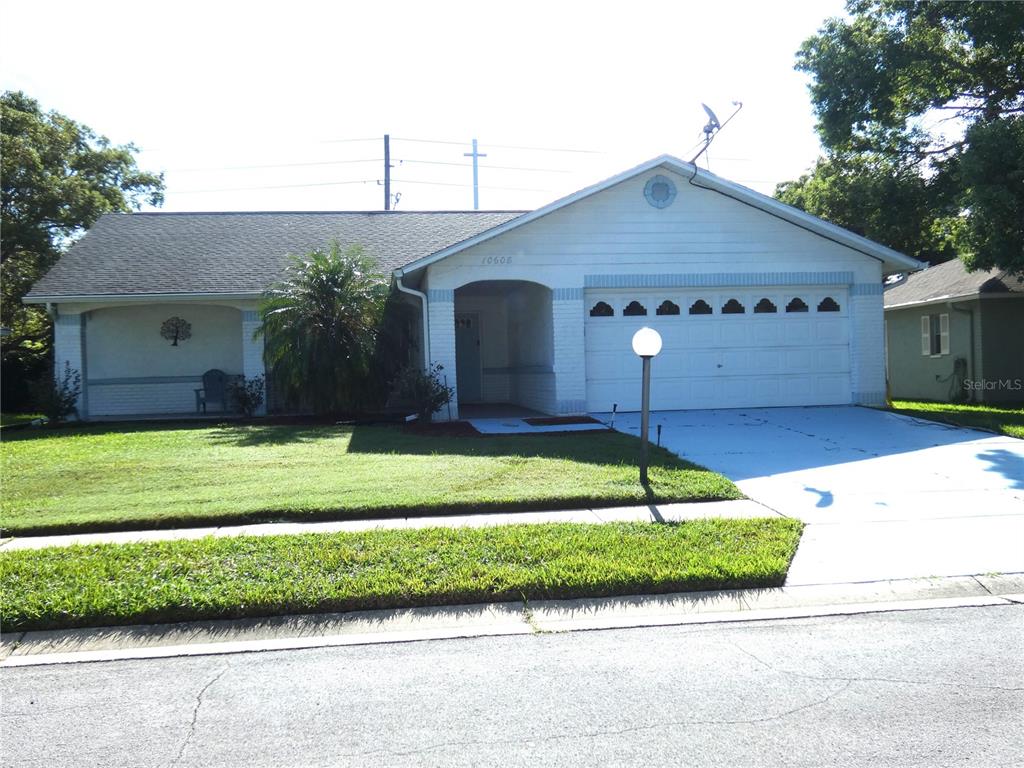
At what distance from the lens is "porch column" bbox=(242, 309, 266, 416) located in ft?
63.0

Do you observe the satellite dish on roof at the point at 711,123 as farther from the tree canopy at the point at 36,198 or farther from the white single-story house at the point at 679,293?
the tree canopy at the point at 36,198

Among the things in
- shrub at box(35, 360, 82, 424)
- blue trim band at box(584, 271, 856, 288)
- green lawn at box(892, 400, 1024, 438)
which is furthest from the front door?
green lawn at box(892, 400, 1024, 438)

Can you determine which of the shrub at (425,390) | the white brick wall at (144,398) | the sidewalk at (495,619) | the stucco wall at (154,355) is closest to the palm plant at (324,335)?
the shrub at (425,390)

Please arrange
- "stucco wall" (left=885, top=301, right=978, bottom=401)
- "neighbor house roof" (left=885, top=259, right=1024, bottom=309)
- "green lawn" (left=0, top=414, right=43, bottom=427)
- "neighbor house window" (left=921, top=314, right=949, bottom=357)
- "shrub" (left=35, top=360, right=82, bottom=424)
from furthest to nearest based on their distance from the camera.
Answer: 1. "neighbor house window" (left=921, top=314, right=949, bottom=357)
2. "stucco wall" (left=885, top=301, right=978, bottom=401)
3. "green lawn" (left=0, top=414, right=43, bottom=427)
4. "neighbor house roof" (left=885, top=259, right=1024, bottom=309)
5. "shrub" (left=35, top=360, right=82, bottom=424)

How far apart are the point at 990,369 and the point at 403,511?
1785 cm

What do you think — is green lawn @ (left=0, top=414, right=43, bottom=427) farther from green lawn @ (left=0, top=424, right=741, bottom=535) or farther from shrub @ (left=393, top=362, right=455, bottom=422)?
shrub @ (left=393, top=362, right=455, bottom=422)

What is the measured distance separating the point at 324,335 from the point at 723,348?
7.95 m

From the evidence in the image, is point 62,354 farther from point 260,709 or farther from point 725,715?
point 725,715

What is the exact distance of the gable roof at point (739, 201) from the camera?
15836 mm

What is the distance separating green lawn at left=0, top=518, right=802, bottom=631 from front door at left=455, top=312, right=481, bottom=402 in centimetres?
1463

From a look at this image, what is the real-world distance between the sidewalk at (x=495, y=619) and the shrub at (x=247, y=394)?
1328 centimetres

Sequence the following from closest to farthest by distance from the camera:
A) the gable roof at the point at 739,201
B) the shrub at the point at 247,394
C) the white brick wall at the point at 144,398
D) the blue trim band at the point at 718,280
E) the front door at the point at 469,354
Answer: the gable roof at the point at 739,201 < the blue trim band at the point at 718,280 < the shrub at the point at 247,394 < the white brick wall at the point at 144,398 < the front door at the point at 469,354

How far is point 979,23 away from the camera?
16.9 meters

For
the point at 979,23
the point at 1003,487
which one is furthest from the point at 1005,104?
the point at 1003,487
